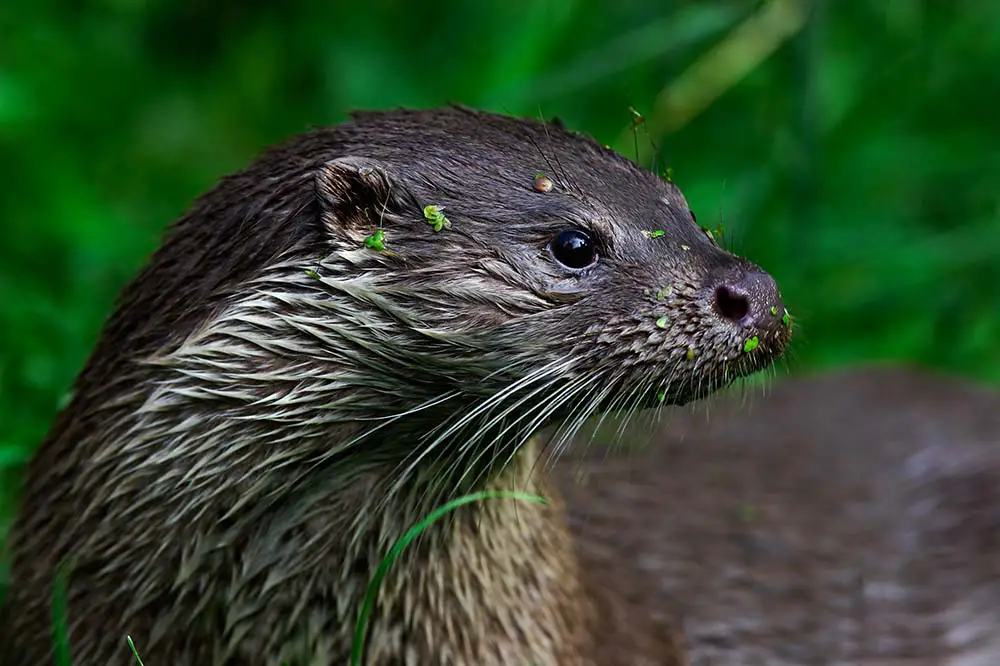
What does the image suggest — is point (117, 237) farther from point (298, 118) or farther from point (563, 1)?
point (563, 1)

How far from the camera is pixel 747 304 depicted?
75.9 inches

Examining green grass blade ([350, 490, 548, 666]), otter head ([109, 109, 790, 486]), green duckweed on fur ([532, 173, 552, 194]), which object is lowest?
green grass blade ([350, 490, 548, 666])

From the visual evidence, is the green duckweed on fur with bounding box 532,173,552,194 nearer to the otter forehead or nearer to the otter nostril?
the otter forehead

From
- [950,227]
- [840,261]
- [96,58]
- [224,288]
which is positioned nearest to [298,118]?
[96,58]

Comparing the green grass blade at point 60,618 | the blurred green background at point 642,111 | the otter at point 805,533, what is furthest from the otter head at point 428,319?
the blurred green background at point 642,111

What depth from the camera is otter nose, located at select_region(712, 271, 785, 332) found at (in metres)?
1.93

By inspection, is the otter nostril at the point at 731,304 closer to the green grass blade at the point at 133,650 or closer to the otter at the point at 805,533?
the otter at the point at 805,533

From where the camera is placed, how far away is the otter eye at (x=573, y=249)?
6.42 feet

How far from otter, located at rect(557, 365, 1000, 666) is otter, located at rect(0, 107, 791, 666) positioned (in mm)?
549

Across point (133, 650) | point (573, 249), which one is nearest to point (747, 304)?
point (573, 249)

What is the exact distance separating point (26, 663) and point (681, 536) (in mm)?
1100

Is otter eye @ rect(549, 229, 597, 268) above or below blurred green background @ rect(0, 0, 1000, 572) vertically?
below

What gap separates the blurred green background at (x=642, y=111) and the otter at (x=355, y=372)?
1475mm

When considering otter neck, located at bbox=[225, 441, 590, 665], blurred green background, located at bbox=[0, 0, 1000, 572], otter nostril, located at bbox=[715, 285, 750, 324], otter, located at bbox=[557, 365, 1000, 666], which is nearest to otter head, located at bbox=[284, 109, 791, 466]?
otter nostril, located at bbox=[715, 285, 750, 324]
